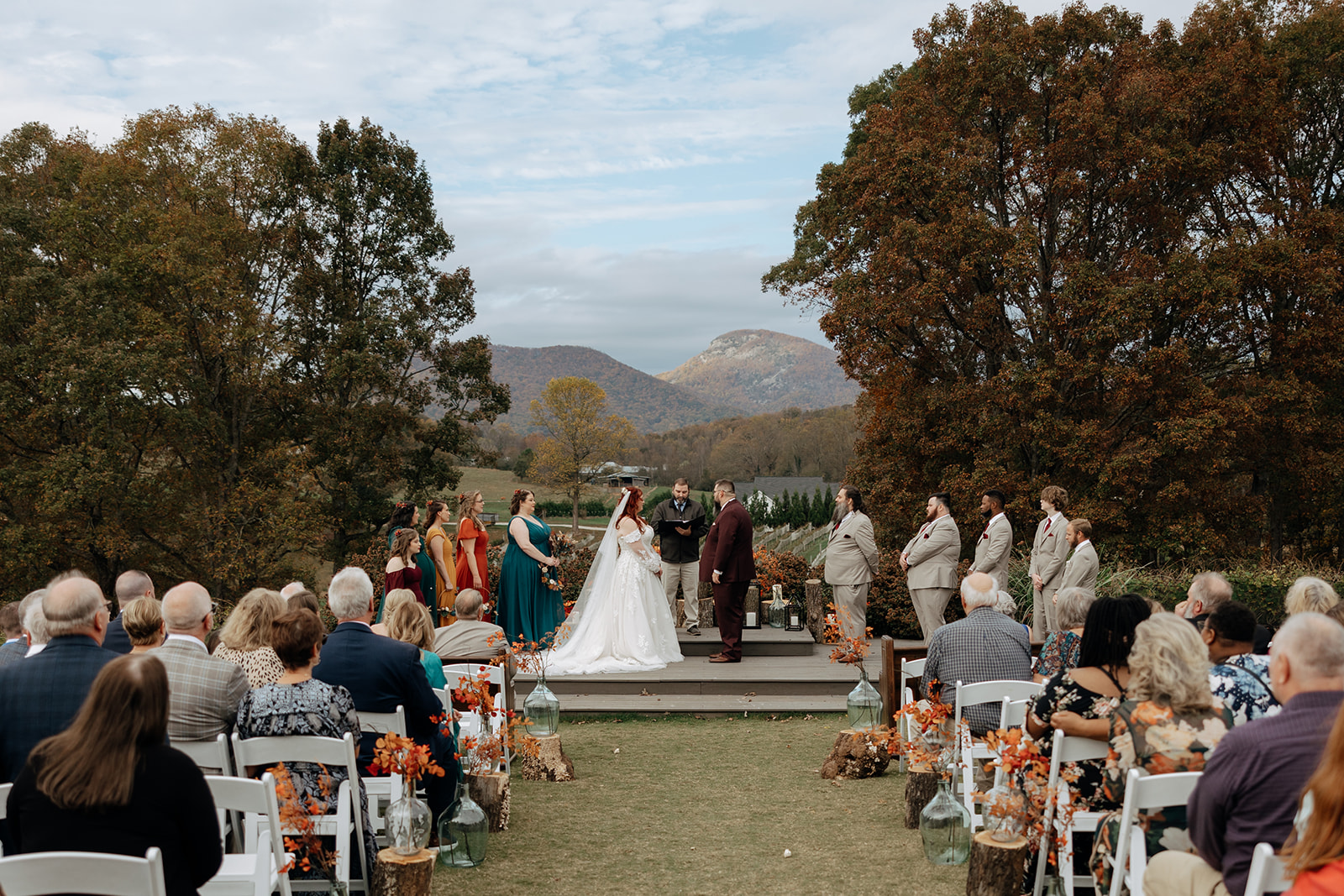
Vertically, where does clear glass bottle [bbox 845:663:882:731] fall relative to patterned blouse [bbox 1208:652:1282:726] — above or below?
below

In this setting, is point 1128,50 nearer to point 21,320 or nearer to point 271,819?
point 271,819

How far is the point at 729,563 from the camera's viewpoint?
10.2 m

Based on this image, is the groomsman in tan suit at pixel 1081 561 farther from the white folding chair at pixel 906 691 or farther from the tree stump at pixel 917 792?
the tree stump at pixel 917 792

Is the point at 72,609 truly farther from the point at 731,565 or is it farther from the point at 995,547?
the point at 995,547

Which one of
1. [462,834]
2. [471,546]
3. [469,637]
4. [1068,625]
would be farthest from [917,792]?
[471,546]

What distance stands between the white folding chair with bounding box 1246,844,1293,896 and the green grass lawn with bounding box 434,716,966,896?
2251mm

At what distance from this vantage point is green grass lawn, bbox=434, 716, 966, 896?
195 inches

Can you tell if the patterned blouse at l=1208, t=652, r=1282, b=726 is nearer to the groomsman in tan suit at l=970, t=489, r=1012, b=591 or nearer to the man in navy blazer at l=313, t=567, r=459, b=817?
the man in navy blazer at l=313, t=567, r=459, b=817

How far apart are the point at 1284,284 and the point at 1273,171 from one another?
3.78m

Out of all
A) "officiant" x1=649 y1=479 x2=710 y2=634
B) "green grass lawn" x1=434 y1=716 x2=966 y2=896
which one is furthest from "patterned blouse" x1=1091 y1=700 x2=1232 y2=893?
"officiant" x1=649 y1=479 x2=710 y2=634

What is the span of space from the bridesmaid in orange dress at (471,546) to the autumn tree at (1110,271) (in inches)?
375

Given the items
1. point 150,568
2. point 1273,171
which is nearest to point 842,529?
point 1273,171

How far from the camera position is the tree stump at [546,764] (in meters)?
6.91

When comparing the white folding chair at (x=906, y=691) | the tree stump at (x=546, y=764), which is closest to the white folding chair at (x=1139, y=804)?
the white folding chair at (x=906, y=691)
